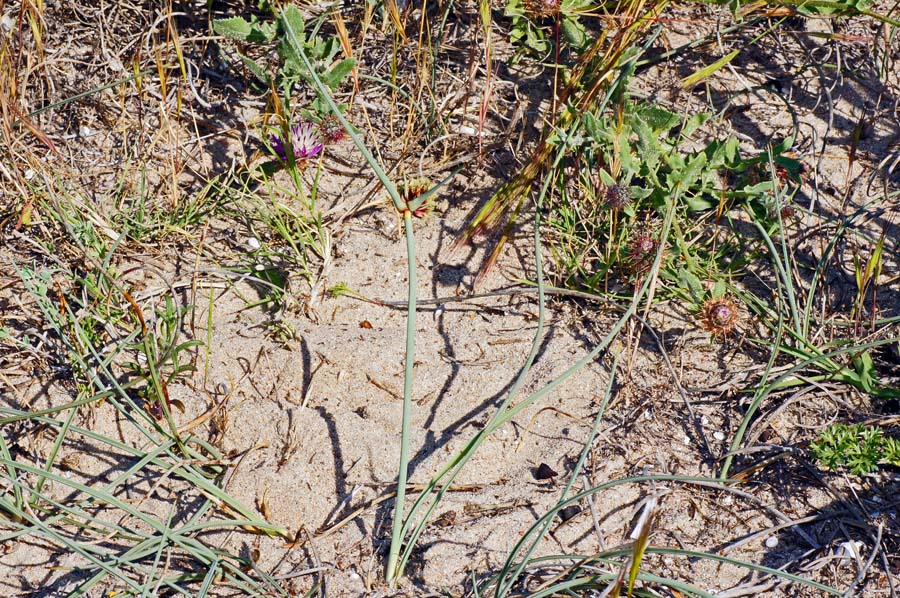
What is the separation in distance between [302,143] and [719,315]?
1151 millimetres

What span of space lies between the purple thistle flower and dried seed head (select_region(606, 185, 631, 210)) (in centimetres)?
78

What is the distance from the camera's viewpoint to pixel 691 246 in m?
1.96

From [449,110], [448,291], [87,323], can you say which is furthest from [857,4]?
[87,323]

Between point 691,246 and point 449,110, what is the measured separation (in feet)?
2.59

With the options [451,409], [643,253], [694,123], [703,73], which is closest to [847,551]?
[643,253]

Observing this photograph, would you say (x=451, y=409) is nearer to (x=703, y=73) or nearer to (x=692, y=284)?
(x=692, y=284)

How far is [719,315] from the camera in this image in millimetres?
1788

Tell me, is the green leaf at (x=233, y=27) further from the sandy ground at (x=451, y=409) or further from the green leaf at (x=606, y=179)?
the green leaf at (x=606, y=179)

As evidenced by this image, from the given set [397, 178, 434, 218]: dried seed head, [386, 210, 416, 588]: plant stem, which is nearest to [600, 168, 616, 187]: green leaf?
[397, 178, 434, 218]: dried seed head

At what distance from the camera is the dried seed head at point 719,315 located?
1786 millimetres

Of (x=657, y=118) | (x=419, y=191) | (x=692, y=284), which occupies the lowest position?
(x=692, y=284)

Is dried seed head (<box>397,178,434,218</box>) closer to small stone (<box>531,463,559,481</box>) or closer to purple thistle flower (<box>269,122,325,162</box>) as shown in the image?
purple thistle flower (<box>269,122,325,162</box>)

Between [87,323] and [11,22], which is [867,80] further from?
[11,22]

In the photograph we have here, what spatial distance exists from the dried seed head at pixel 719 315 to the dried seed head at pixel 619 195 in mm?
312
